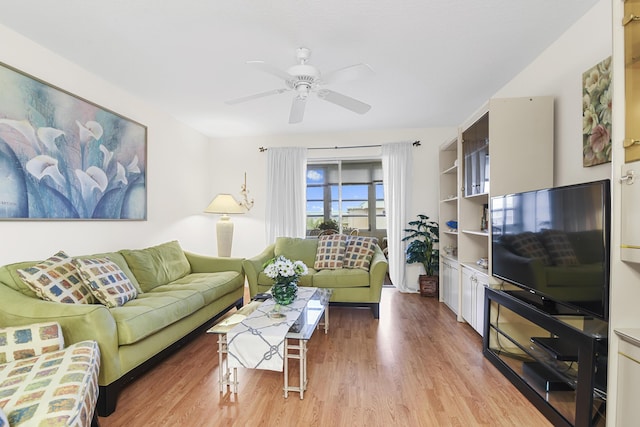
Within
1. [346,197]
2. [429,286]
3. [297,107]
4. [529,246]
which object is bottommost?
[429,286]

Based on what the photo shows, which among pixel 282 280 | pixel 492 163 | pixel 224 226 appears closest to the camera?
pixel 282 280

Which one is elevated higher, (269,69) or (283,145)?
(283,145)

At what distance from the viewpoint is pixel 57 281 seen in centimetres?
209

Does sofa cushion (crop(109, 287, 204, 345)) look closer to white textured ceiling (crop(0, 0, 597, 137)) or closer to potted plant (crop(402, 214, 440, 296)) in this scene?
white textured ceiling (crop(0, 0, 597, 137))

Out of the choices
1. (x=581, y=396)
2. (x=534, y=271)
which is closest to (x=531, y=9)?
(x=534, y=271)

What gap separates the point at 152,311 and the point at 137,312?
11 centimetres

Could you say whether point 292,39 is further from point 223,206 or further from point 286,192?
point 286,192

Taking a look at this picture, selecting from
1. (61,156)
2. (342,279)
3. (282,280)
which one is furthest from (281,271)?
(61,156)

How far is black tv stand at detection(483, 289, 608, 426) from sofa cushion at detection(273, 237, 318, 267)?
Result: 2.26 meters

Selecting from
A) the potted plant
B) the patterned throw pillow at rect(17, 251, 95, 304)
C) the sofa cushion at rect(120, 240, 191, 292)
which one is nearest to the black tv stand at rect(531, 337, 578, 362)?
the potted plant

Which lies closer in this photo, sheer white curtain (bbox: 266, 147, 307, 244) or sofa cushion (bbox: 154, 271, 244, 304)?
sofa cushion (bbox: 154, 271, 244, 304)

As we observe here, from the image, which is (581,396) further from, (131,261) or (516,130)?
(131,261)

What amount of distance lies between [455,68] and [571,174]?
4.37ft

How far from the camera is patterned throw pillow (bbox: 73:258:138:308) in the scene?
227 centimetres
